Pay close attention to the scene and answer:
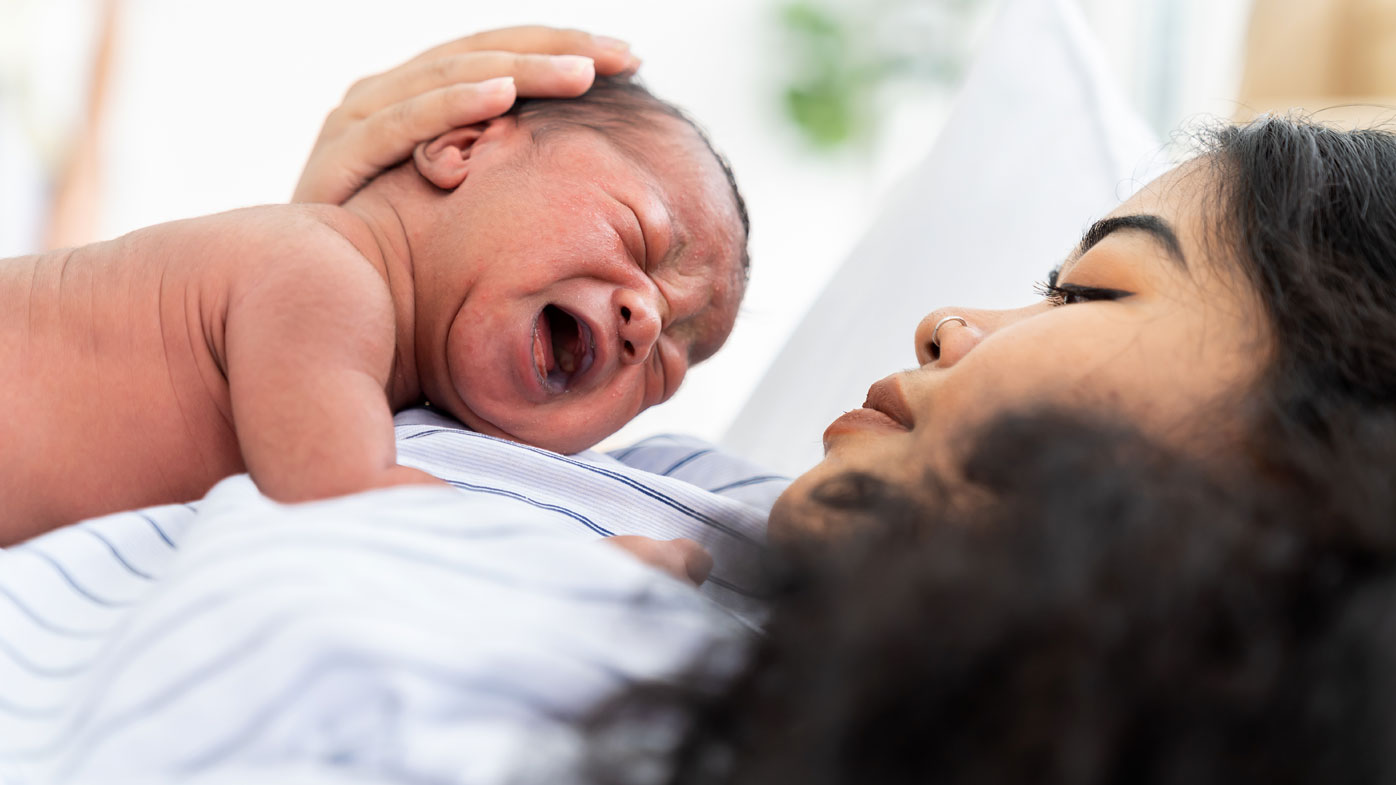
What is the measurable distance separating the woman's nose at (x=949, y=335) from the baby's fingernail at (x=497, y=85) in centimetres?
57

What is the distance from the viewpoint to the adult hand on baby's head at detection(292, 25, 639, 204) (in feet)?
3.81

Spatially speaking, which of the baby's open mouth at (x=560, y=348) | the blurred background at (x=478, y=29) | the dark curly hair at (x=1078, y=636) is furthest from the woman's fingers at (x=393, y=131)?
the blurred background at (x=478, y=29)

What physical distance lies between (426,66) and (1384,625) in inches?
47.7

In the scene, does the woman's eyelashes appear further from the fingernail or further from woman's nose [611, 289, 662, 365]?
the fingernail

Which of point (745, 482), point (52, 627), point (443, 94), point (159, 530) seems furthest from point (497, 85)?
point (52, 627)

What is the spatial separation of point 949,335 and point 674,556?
0.97ft

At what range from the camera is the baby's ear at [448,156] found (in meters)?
1.12

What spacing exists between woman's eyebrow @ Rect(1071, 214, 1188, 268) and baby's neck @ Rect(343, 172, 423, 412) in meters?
0.67

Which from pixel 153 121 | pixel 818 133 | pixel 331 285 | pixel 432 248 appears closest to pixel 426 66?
pixel 432 248

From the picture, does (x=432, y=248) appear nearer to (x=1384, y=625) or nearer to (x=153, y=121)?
(x=1384, y=625)

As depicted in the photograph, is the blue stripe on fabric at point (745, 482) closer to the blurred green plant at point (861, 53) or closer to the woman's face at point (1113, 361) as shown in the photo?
the woman's face at point (1113, 361)

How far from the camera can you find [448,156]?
1141 mm

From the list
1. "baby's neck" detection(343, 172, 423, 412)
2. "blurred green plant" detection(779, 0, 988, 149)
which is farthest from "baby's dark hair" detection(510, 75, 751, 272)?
"blurred green plant" detection(779, 0, 988, 149)

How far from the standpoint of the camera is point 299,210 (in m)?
1.02
